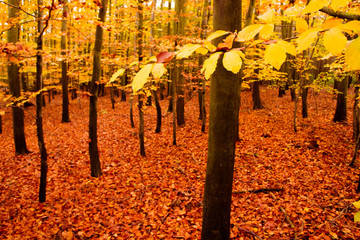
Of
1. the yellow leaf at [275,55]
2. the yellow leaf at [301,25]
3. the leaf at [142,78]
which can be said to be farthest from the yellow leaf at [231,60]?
the yellow leaf at [301,25]

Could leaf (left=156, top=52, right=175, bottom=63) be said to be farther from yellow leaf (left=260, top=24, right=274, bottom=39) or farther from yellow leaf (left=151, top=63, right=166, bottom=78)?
yellow leaf (left=260, top=24, right=274, bottom=39)

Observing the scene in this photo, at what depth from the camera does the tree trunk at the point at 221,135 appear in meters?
1.92

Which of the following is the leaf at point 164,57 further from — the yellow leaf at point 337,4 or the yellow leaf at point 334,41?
the yellow leaf at point 337,4

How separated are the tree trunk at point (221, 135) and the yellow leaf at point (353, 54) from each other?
107 cm

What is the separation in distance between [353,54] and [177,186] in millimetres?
5938

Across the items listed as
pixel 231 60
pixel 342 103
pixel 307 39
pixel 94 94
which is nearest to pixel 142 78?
pixel 231 60

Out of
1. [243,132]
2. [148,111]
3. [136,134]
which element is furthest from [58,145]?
[243,132]

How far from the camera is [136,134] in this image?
11031 mm

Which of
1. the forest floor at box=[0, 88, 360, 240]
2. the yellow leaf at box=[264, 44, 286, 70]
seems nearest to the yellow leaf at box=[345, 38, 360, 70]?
the yellow leaf at box=[264, 44, 286, 70]

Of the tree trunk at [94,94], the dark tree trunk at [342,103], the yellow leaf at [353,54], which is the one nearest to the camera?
the yellow leaf at [353,54]

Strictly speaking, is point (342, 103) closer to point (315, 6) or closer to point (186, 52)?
point (315, 6)

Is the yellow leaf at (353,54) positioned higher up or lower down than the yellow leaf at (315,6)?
lower down

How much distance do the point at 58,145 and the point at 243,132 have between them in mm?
9316

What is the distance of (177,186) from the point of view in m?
6.27
